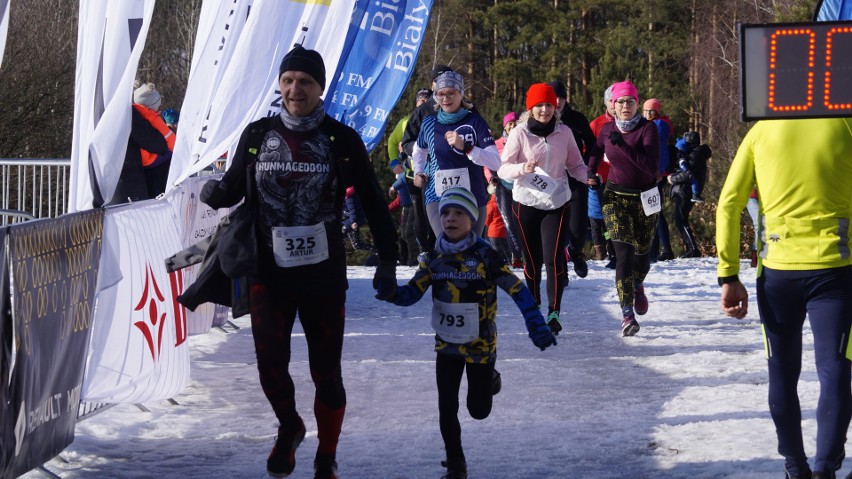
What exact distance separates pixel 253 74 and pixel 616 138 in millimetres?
3153

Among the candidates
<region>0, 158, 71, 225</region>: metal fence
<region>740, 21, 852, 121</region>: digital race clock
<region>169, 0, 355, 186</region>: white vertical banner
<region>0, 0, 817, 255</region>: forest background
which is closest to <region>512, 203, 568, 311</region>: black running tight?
<region>169, 0, 355, 186</region>: white vertical banner

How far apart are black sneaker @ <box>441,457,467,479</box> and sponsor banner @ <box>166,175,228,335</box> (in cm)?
269

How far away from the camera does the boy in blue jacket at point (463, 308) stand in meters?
5.70

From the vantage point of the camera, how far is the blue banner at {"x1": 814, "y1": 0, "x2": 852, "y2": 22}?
5828mm

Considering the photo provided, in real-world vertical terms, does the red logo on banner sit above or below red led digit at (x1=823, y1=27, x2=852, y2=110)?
below

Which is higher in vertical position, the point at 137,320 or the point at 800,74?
the point at 800,74

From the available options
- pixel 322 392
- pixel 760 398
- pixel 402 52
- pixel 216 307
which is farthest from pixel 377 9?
pixel 322 392

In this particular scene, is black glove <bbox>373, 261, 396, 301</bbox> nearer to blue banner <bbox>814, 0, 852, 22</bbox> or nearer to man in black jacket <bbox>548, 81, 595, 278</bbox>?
blue banner <bbox>814, 0, 852, 22</bbox>

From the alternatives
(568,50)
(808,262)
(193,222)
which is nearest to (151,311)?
(193,222)

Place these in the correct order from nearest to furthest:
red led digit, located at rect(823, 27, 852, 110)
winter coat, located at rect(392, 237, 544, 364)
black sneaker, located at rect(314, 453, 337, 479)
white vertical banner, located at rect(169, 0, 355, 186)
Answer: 1. red led digit, located at rect(823, 27, 852, 110)
2. black sneaker, located at rect(314, 453, 337, 479)
3. winter coat, located at rect(392, 237, 544, 364)
4. white vertical banner, located at rect(169, 0, 355, 186)

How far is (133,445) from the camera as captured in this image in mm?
6352

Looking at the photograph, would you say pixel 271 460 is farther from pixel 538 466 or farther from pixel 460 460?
pixel 538 466

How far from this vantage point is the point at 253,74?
8375mm

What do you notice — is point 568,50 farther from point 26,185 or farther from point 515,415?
point 515,415
